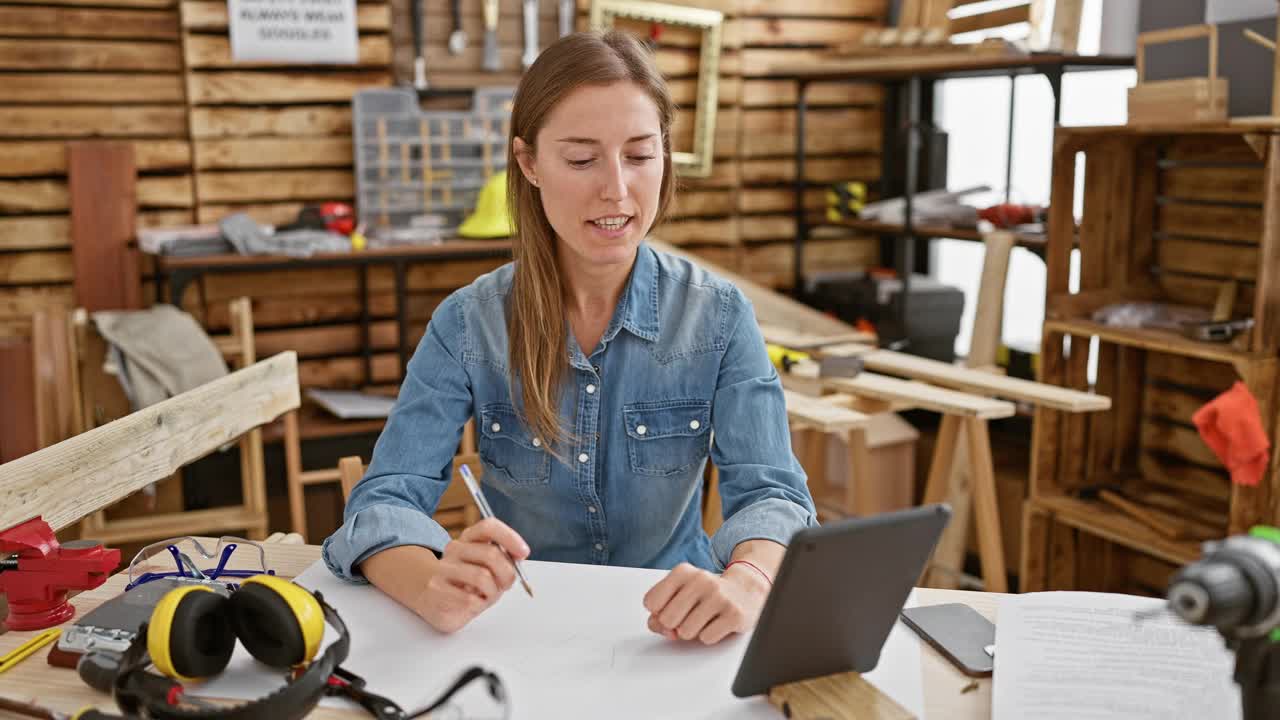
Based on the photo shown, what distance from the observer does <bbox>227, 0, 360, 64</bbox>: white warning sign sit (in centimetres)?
413

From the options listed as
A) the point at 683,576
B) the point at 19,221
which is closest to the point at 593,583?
the point at 683,576

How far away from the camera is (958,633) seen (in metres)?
1.33

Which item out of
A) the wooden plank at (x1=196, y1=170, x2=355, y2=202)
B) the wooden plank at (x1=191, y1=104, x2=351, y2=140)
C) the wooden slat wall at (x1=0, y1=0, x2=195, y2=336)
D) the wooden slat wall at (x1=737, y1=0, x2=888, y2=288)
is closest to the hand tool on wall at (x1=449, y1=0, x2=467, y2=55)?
the wooden plank at (x1=191, y1=104, x2=351, y2=140)

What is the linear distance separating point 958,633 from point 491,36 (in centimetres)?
353

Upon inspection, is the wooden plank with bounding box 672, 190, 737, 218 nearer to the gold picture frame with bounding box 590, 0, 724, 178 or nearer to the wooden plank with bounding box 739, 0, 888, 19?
the gold picture frame with bounding box 590, 0, 724, 178

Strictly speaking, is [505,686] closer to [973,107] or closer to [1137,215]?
[1137,215]

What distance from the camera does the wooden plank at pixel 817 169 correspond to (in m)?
4.94

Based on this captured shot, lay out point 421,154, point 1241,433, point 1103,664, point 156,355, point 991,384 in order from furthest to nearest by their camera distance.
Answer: point 421,154 → point 156,355 → point 991,384 → point 1241,433 → point 1103,664

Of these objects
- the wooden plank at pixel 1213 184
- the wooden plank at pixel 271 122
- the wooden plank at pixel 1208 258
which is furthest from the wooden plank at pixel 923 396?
the wooden plank at pixel 271 122

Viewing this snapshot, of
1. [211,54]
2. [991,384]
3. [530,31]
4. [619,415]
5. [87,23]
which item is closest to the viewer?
[619,415]

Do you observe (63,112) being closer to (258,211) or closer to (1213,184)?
(258,211)

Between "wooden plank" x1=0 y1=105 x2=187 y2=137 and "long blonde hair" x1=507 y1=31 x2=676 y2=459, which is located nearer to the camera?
"long blonde hair" x1=507 y1=31 x2=676 y2=459

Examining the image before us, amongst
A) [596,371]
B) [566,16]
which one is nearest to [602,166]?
[596,371]

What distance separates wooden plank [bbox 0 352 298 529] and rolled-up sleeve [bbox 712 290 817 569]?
80 cm
